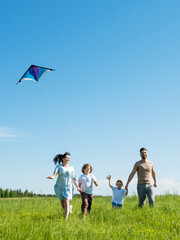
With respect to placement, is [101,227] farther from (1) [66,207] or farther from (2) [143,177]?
(2) [143,177]

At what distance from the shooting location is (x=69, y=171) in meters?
8.20

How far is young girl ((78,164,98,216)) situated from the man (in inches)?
68.9

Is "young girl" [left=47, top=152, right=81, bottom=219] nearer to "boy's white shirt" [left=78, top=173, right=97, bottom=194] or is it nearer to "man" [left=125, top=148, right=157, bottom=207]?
"boy's white shirt" [left=78, top=173, right=97, bottom=194]

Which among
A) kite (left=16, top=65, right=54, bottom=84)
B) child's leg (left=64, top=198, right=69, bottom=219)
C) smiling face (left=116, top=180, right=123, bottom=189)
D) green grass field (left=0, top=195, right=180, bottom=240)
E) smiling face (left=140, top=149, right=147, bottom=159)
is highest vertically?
kite (left=16, top=65, right=54, bottom=84)

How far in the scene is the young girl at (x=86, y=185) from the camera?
8562 mm

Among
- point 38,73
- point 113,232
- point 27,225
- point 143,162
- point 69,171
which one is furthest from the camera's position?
point 38,73

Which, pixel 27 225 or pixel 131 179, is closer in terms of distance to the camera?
pixel 27 225

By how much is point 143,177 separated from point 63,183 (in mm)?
3111

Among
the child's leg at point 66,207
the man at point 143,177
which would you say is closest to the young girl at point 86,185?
the child's leg at point 66,207

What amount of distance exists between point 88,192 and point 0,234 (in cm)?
398

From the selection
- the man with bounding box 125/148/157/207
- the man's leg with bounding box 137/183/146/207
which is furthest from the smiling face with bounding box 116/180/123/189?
the man's leg with bounding box 137/183/146/207

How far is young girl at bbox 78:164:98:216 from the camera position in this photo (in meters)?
8.56

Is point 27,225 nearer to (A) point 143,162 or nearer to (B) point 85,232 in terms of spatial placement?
(B) point 85,232

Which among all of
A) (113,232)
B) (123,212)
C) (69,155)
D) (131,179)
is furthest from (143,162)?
(113,232)
